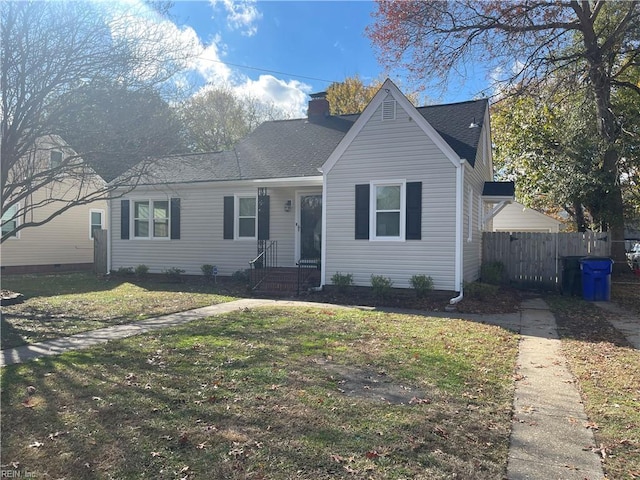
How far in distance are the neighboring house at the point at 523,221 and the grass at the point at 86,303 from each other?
21940 millimetres

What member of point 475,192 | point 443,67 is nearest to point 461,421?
point 475,192

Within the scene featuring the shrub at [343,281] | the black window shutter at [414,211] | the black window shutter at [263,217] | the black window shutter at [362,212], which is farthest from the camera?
the black window shutter at [263,217]

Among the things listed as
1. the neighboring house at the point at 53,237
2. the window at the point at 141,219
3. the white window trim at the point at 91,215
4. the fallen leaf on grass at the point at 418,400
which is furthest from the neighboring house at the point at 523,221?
the fallen leaf on grass at the point at 418,400

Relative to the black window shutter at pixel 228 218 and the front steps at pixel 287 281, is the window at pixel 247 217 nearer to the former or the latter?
the black window shutter at pixel 228 218

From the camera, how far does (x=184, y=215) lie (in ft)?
51.3

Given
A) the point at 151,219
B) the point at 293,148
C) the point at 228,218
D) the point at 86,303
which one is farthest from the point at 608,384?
the point at 151,219

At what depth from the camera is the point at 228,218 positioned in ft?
48.8

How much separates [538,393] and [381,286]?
646 cm

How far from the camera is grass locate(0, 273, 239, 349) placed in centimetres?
766

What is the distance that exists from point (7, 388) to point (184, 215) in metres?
11.4

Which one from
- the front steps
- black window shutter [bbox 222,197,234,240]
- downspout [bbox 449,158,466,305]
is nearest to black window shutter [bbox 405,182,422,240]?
downspout [bbox 449,158,466,305]

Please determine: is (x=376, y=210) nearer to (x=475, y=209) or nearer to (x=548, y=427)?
(x=475, y=209)

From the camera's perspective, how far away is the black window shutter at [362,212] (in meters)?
11.8

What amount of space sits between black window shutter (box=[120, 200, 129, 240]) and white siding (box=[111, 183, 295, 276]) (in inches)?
7.3
